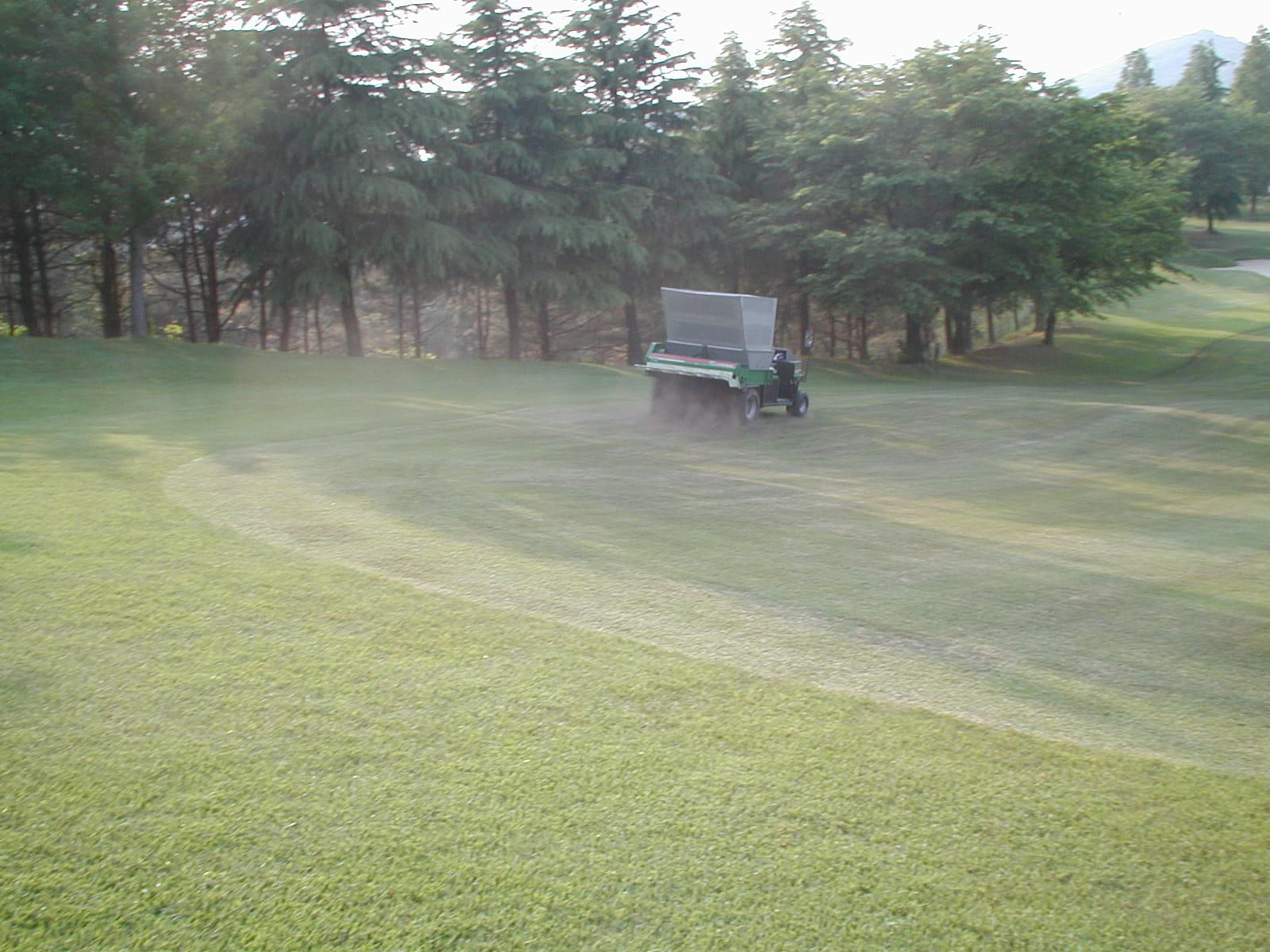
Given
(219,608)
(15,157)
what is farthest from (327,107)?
(219,608)

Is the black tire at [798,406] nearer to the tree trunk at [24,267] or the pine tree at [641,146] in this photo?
the pine tree at [641,146]

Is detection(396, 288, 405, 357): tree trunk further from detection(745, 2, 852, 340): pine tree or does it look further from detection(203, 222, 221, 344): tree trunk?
detection(745, 2, 852, 340): pine tree

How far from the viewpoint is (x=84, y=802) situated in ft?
13.1

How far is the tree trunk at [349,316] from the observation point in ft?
99.6

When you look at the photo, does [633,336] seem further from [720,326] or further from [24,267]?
[720,326]

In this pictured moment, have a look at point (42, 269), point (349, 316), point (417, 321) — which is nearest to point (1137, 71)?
point (417, 321)

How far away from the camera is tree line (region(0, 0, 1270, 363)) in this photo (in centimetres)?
2619

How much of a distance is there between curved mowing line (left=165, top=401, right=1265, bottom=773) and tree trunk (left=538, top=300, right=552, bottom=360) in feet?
89.3

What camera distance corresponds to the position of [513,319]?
35.3 m

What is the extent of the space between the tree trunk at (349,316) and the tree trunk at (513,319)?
512 cm

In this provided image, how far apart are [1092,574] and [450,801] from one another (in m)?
6.01

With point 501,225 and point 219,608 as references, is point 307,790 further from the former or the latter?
point 501,225

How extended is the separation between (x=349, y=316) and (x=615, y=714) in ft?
93.3

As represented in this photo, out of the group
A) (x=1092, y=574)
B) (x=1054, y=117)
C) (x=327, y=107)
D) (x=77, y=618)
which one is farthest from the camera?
(x=1054, y=117)
